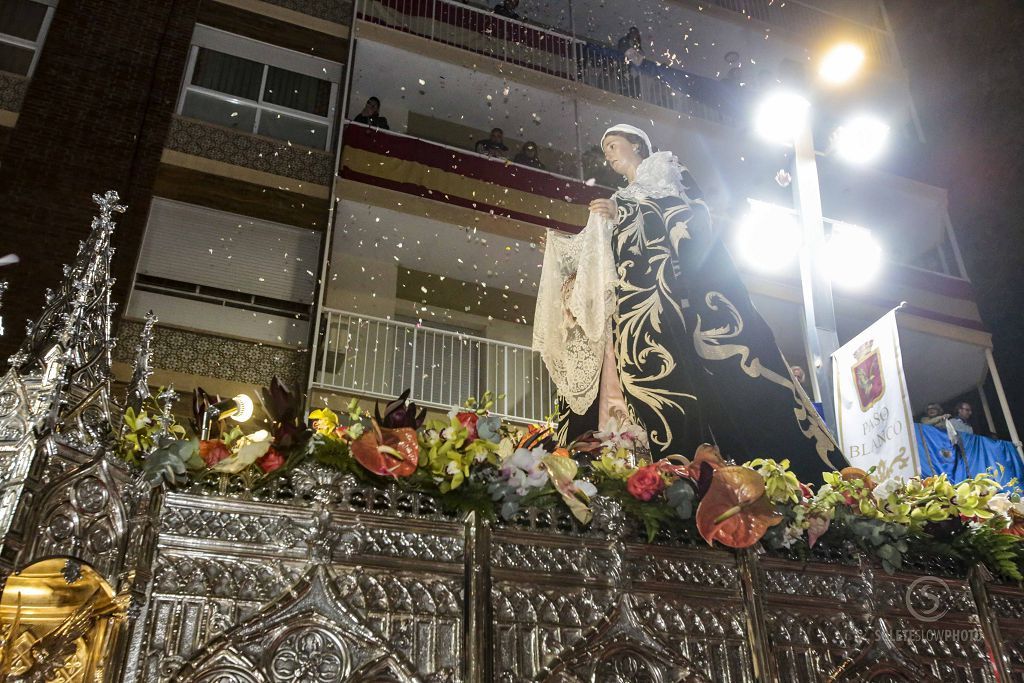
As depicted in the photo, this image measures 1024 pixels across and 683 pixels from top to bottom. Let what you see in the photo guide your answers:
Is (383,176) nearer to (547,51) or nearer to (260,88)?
(260,88)

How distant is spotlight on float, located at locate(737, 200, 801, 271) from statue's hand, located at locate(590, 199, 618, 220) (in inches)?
392

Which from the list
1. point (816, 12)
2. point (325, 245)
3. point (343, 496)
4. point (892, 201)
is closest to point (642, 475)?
point (343, 496)

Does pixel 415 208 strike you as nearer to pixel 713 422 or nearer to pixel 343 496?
pixel 713 422

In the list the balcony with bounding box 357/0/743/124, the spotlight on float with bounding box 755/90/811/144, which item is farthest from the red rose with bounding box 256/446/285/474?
the balcony with bounding box 357/0/743/124

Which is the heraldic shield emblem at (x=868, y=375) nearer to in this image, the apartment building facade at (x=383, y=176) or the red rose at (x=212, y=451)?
the apartment building facade at (x=383, y=176)

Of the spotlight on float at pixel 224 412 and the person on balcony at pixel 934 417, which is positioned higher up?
the person on balcony at pixel 934 417

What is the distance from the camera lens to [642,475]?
10.1ft

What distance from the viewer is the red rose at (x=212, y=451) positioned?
2.71m

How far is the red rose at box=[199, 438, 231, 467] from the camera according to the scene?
2711 mm

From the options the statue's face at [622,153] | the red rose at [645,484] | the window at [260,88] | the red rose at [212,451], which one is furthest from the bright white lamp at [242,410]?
the window at [260,88]

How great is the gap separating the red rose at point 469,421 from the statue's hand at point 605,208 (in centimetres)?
203

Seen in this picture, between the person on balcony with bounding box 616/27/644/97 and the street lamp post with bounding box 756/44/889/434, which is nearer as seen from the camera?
the street lamp post with bounding box 756/44/889/434

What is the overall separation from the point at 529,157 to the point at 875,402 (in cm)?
659

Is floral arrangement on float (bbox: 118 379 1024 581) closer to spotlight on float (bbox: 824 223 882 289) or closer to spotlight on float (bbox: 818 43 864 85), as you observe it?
spotlight on float (bbox: 818 43 864 85)
